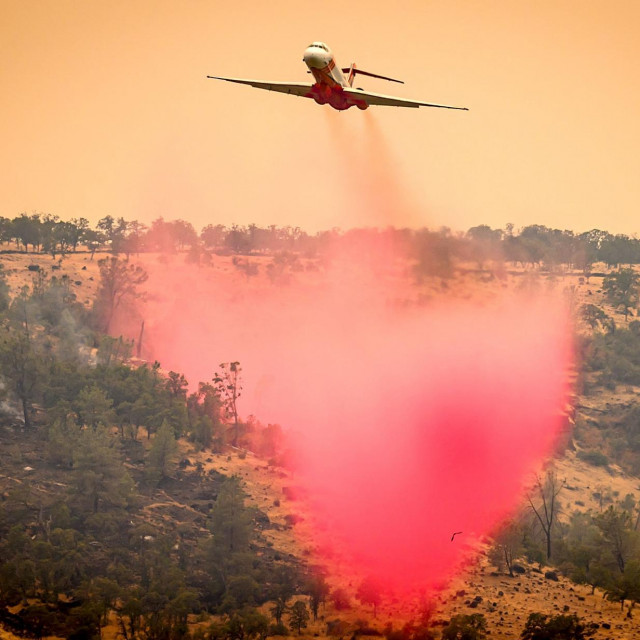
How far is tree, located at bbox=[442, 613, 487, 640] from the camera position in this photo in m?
99.6

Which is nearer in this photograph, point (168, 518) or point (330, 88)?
point (330, 88)

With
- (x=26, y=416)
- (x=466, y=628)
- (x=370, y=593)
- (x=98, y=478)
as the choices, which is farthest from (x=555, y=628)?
(x=26, y=416)

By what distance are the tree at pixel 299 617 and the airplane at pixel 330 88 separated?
40.3 meters

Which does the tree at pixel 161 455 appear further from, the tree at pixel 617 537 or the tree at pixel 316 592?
the tree at pixel 617 537

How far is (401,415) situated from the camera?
150 m

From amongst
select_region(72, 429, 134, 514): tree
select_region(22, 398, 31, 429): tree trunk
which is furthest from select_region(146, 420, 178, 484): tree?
select_region(22, 398, 31, 429): tree trunk

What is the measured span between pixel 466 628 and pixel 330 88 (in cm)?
4223

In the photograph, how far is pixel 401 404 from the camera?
15238 centimetres

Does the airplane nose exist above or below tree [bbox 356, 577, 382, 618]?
above

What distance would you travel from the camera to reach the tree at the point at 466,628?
9956 cm

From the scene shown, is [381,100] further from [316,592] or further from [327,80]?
[316,592]

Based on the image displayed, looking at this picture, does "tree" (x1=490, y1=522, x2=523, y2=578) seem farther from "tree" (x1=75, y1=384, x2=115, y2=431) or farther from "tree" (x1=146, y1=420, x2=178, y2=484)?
"tree" (x1=75, y1=384, x2=115, y2=431)

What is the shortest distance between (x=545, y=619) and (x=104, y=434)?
179 ft

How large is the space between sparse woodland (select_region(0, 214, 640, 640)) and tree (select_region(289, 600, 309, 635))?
184mm
